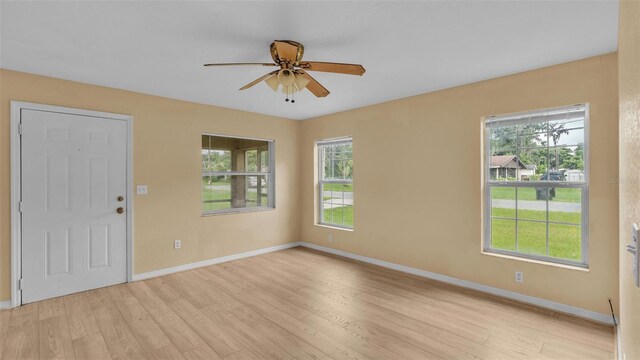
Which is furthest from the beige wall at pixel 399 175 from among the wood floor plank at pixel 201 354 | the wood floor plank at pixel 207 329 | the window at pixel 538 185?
the wood floor plank at pixel 201 354

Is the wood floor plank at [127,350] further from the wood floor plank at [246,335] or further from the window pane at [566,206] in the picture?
the window pane at [566,206]

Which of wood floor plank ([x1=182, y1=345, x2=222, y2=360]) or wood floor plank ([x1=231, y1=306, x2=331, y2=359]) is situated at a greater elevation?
wood floor plank ([x1=231, y1=306, x2=331, y2=359])

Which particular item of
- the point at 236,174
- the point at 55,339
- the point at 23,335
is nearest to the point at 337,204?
the point at 236,174

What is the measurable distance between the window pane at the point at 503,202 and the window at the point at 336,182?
2.12 m

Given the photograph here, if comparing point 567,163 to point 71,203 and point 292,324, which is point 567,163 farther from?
point 71,203

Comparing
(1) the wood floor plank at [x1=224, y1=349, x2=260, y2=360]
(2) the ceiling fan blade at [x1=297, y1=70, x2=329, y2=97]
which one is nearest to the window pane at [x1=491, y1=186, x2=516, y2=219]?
(2) the ceiling fan blade at [x1=297, y1=70, x2=329, y2=97]

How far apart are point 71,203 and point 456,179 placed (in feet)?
14.6

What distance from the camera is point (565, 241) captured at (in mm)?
2932

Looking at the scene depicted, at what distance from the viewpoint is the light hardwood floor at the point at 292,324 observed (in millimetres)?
2248

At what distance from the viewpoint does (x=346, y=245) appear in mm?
4883

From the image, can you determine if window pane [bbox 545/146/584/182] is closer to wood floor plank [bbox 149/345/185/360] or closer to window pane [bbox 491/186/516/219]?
window pane [bbox 491/186/516/219]

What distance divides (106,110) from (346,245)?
12.5ft

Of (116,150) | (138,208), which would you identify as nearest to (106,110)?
(116,150)

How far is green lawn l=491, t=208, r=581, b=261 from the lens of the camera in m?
2.89
